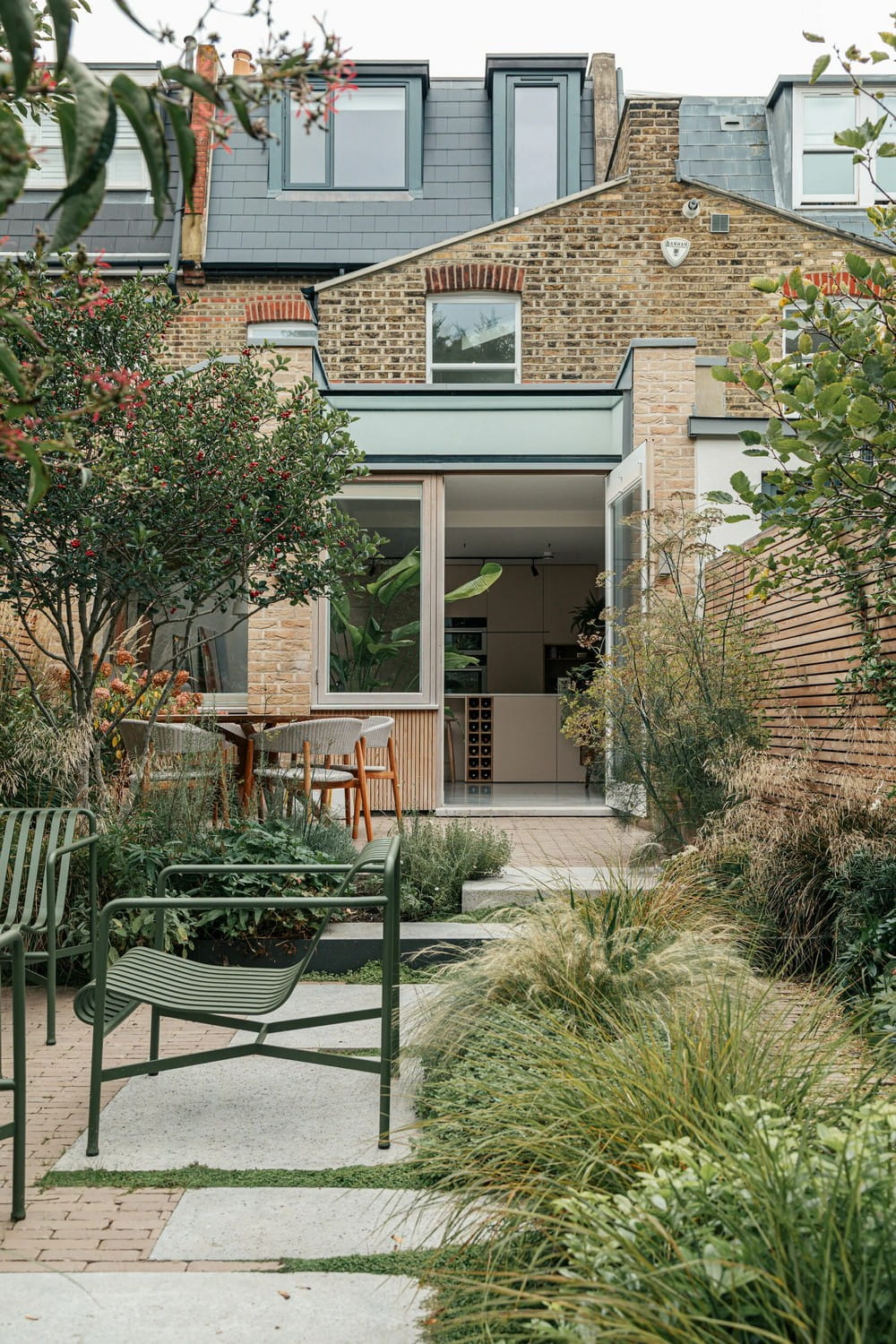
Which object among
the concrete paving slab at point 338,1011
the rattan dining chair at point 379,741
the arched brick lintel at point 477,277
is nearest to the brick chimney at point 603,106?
the arched brick lintel at point 477,277

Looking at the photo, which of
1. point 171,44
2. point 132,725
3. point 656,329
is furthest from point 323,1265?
point 656,329

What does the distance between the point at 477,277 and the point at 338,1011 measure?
864cm

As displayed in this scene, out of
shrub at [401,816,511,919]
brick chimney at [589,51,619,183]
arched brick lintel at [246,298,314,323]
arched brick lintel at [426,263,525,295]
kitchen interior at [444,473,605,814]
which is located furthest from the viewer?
brick chimney at [589,51,619,183]

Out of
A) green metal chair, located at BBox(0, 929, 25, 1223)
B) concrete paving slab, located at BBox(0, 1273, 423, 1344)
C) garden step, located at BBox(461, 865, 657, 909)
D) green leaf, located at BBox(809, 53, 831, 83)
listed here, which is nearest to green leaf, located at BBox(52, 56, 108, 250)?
concrete paving slab, located at BBox(0, 1273, 423, 1344)

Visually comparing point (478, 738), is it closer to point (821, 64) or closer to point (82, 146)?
point (821, 64)

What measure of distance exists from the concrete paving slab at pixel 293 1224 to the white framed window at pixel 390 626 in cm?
708

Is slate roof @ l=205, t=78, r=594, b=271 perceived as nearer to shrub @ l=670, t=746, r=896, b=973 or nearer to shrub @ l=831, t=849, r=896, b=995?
shrub @ l=670, t=746, r=896, b=973

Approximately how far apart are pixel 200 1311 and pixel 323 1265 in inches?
12.9

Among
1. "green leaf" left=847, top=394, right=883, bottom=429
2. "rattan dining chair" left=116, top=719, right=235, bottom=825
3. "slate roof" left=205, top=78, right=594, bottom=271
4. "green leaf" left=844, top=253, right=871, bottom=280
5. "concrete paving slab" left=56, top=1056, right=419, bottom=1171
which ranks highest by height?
"slate roof" left=205, top=78, right=594, bottom=271

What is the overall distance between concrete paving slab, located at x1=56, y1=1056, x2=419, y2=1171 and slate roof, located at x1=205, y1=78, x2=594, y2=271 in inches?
431

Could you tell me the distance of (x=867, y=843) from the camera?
4.77 meters

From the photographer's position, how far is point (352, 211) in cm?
1384

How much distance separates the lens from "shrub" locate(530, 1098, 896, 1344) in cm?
169

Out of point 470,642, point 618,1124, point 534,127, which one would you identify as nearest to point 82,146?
point 618,1124
